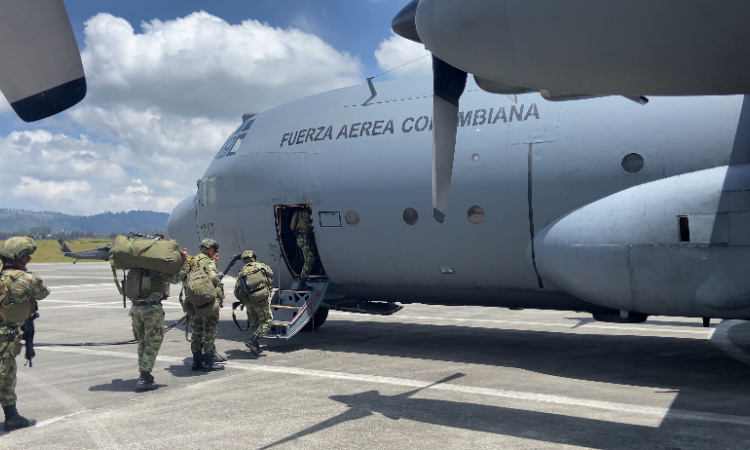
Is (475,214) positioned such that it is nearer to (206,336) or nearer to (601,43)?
(206,336)

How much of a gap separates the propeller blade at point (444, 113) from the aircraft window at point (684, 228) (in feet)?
11.2

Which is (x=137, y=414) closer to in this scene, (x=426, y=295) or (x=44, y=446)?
(x=44, y=446)

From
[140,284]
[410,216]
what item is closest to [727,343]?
[410,216]

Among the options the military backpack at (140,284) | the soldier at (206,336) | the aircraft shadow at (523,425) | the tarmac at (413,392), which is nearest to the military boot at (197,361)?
the soldier at (206,336)

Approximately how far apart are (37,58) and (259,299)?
6.22m

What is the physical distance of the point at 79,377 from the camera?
968 cm

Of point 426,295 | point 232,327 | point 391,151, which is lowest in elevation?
point 232,327

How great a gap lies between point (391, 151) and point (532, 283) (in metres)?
3.64

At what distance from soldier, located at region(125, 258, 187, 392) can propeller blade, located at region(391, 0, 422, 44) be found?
5.12 m

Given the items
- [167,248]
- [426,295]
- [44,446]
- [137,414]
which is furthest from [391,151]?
[44,446]

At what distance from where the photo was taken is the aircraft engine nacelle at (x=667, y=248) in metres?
7.90

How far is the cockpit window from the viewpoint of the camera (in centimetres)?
1438

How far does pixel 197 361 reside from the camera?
32.6ft

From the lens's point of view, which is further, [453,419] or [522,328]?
[522,328]
